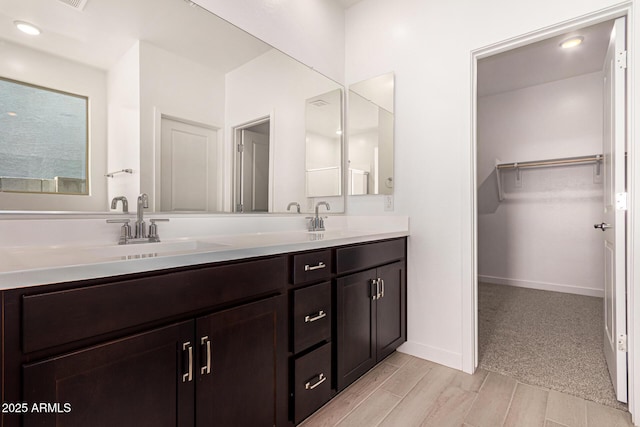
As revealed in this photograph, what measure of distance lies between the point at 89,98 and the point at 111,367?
1067 mm

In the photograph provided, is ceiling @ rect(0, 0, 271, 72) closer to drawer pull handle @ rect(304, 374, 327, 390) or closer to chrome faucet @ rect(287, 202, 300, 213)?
chrome faucet @ rect(287, 202, 300, 213)

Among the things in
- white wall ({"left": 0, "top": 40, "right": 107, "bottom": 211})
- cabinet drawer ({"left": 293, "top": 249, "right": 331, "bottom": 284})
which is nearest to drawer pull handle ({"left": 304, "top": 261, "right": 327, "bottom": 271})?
cabinet drawer ({"left": 293, "top": 249, "right": 331, "bottom": 284})

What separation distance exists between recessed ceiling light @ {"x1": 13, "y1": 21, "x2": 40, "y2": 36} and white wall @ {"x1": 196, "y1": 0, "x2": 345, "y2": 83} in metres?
0.75

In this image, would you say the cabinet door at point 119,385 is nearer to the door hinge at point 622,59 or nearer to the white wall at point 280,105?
the white wall at point 280,105

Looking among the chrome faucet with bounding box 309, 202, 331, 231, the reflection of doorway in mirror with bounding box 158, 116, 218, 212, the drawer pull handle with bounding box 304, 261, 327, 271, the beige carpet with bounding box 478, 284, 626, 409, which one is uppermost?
the reflection of doorway in mirror with bounding box 158, 116, 218, 212

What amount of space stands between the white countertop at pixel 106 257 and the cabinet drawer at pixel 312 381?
0.51 metres

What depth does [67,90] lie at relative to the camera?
1.22 metres

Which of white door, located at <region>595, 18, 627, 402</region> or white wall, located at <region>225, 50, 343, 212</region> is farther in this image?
white wall, located at <region>225, 50, 343, 212</region>

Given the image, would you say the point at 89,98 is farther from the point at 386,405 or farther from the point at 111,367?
the point at 386,405

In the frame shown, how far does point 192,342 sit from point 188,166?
0.93 metres

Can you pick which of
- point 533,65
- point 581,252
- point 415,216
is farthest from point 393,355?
point 533,65

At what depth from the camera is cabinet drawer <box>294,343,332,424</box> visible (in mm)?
1350

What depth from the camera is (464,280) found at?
1977 millimetres

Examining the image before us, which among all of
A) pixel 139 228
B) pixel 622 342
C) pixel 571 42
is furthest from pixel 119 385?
pixel 571 42
